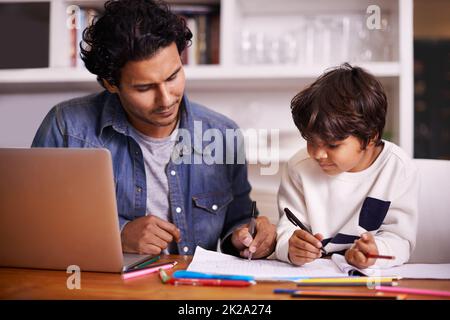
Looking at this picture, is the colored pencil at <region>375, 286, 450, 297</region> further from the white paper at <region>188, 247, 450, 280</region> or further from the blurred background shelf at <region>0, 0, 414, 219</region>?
the blurred background shelf at <region>0, 0, 414, 219</region>

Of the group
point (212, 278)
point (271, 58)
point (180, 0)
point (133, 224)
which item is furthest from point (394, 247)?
point (180, 0)

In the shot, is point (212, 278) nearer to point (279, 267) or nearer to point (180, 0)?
point (279, 267)

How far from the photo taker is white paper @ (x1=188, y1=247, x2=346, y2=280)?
76 cm

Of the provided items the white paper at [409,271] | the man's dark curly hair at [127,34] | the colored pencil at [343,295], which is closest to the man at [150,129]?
the man's dark curly hair at [127,34]

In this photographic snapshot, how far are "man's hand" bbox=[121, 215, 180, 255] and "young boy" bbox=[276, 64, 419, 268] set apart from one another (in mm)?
209

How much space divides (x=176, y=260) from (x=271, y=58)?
3.74 ft

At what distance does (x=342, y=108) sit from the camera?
1.02 metres

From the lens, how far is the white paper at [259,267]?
76 cm

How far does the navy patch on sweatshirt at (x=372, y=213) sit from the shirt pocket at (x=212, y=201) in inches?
15.1

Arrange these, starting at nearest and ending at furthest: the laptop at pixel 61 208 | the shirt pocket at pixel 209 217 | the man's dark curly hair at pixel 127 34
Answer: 1. the laptop at pixel 61 208
2. the man's dark curly hair at pixel 127 34
3. the shirt pocket at pixel 209 217

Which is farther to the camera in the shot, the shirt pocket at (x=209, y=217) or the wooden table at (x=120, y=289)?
the shirt pocket at (x=209, y=217)

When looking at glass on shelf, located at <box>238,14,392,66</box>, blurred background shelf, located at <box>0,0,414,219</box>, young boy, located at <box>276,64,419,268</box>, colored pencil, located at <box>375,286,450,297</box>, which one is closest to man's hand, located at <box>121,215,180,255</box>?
young boy, located at <box>276,64,419,268</box>

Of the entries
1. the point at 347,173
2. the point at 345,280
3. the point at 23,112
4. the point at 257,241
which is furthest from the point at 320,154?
the point at 23,112

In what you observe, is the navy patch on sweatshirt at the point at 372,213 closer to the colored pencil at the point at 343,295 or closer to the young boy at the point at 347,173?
the young boy at the point at 347,173
